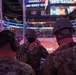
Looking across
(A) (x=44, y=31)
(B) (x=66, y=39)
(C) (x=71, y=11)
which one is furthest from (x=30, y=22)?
(B) (x=66, y=39)

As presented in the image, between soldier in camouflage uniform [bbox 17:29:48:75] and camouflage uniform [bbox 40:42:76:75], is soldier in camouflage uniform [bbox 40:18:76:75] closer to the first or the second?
camouflage uniform [bbox 40:42:76:75]

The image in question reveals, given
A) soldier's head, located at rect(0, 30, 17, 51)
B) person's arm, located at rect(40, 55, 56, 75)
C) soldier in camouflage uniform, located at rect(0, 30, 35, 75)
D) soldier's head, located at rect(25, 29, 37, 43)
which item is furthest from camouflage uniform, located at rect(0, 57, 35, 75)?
soldier's head, located at rect(25, 29, 37, 43)

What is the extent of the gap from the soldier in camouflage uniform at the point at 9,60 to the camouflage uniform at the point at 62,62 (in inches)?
8.9

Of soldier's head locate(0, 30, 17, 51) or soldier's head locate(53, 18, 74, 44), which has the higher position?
soldier's head locate(53, 18, 74, 44)

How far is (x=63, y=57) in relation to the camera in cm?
240

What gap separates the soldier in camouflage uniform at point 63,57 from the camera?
2.36 metres

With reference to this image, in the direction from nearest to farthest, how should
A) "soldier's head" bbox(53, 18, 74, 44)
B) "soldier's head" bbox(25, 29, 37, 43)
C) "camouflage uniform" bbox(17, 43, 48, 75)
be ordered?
"soldier's head" bbox(53, 18, 74, 44) < "camouflage uniform" bbox(17, 43, 48, 75) < "soldier's head" bbox(25, 29, 37, 43)

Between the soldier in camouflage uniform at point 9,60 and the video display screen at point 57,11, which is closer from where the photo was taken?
the soldier in camouflage uniform at point 9,60

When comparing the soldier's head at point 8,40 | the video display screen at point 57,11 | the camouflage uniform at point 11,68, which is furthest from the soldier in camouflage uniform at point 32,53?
the camouflage uniform at point 11,68

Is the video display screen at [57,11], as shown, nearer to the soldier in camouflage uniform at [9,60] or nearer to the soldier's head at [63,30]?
the soldier's head at [63,30]

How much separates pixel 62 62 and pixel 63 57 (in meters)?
0.04

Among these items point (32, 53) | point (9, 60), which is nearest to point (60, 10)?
point (32, 53)

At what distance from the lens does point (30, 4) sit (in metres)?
6.35

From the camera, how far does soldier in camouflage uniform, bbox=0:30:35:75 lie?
6.99 feet
